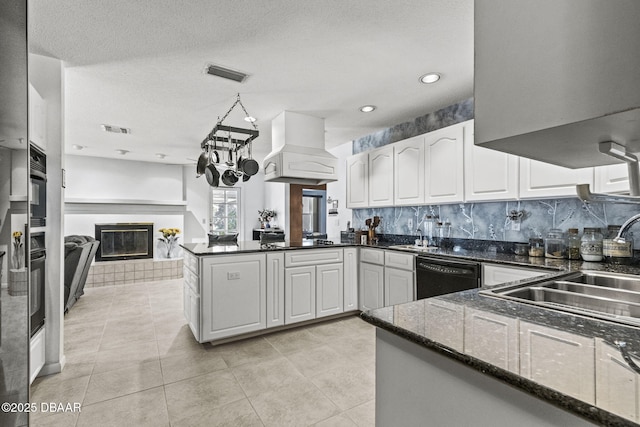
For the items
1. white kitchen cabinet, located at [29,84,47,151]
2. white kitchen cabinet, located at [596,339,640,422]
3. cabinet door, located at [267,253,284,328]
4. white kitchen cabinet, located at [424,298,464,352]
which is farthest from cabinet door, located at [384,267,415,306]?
white kitchen cabinet, located at [29,84,47,151]

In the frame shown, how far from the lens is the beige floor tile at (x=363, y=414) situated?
5.98ft

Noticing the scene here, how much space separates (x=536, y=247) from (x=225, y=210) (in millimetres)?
6726

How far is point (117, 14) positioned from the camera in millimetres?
1903

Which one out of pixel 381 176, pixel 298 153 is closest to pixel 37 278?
pixel 298 153

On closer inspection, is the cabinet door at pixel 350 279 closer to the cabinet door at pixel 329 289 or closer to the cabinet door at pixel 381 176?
the cabinet door at pixel 329 289

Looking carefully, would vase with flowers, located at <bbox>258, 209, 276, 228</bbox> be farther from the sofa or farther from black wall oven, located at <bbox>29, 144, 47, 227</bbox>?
black wall oven, located at <bbox>29, 144, 47, 227</bbox>

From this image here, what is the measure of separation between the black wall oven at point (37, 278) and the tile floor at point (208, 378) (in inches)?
18.7

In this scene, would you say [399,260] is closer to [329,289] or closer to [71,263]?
[329,289]

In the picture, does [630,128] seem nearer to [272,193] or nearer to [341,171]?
[341,171]

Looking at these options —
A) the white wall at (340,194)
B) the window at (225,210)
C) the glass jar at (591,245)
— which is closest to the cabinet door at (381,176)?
the white wall at (340,194)

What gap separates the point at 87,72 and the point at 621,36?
3.36 metres

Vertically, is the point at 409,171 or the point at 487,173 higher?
the point at 409,171

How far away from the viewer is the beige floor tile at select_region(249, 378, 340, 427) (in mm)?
1864

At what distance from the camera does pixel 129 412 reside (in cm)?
194
